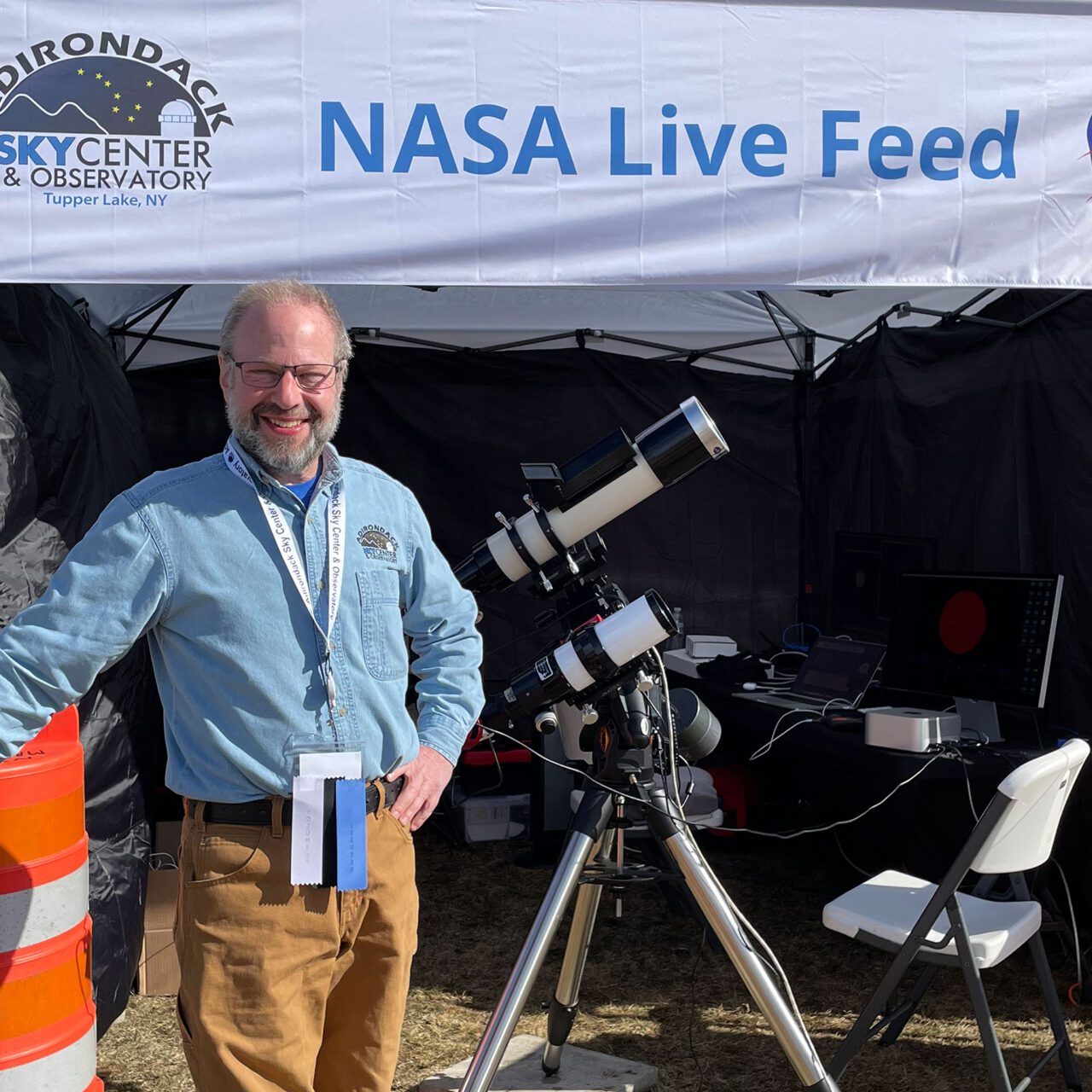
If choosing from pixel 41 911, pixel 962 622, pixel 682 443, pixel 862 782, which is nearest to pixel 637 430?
pixel 962 622

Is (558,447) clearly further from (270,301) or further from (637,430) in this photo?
(270,301)

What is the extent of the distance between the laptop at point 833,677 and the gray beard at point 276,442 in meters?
2.51

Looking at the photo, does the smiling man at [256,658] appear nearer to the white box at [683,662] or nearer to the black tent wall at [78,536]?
the black tent wall at [78,536]

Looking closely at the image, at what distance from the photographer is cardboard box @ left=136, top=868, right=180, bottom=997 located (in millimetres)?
3449

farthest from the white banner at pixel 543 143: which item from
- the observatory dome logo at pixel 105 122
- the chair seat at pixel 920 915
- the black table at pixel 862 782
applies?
the chair seat at pixel 920 915

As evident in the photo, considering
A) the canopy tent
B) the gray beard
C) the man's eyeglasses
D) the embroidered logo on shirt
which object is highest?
the canopy tent

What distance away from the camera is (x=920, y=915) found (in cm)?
266

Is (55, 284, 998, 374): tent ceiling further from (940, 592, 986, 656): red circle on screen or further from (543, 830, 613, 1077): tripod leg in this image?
(543, 830, 613, 1077): tripod leg

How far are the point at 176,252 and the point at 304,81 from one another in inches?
18.3

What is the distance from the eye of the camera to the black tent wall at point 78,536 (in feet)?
9.12

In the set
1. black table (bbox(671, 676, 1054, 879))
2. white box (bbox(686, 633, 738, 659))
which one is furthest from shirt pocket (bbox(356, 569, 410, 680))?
A: white box (bbox(686, 633, 738, 659))

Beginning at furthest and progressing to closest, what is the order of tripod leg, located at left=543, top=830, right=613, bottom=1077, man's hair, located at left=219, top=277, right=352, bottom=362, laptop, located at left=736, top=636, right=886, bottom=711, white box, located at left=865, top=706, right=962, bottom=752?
laptop, located at left=736, top=636, right=886, bottom=711
white box, located at left=865, top=706, right=962, bottom=752
tripod leg, located at left=543, top=830, right=613, bottom=1077
man's hair, located at left=219, top=277, right=352, bottom=362

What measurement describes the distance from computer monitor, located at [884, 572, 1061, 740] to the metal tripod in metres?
1.42

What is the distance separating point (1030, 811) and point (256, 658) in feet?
5.82
